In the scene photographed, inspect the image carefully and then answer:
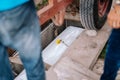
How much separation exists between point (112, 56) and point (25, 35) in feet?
2.81

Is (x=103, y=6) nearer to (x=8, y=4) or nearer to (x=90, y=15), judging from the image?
(x=90, y=15)

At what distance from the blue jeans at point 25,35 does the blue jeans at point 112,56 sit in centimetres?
64

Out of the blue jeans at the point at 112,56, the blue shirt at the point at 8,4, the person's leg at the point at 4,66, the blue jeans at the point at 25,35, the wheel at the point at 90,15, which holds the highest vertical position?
the blue shirt at the point at 8,4

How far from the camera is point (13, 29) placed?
1335mm

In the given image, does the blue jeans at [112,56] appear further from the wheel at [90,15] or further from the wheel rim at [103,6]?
the wheel rim at [103,6]

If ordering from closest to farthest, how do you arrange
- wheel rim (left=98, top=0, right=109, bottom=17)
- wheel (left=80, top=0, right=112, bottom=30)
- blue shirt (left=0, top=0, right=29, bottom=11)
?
blue shirt (left=0, top=0, right=29, bottom=11) < wheel (left=80, top=0, right=112, bottom=30) < wheel rim (left=98, top=0, right=109, bottom=17)

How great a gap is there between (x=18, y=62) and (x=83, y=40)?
1.03 metres

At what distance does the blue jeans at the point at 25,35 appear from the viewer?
4.32 ft

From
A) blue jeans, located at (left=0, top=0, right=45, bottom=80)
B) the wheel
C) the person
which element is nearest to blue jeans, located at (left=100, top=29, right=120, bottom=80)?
the person

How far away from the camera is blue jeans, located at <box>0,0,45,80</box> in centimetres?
132

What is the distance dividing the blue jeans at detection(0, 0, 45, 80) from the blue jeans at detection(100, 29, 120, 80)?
0.64 m

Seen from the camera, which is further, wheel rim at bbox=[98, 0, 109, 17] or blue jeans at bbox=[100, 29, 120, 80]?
wheel rim at bbox=[98, 0, 109, 17]

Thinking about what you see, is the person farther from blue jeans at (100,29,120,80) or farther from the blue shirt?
the blue shirt

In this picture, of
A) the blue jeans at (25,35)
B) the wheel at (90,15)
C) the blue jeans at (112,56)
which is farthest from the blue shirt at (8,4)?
the wheel at (90,15)
